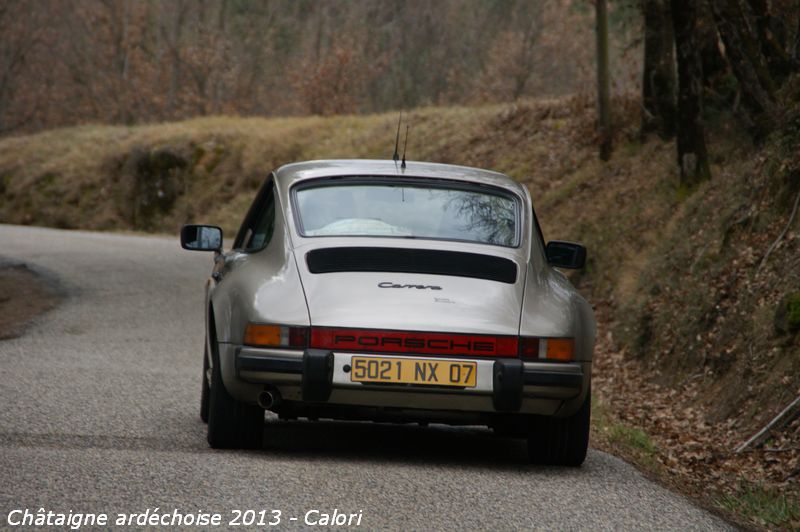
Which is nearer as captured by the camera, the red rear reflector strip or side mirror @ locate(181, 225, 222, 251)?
the red rear reflector strip

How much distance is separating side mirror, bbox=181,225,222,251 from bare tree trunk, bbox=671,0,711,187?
9.95 metres

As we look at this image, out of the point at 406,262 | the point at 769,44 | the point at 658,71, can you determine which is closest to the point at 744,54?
the point at 769,44

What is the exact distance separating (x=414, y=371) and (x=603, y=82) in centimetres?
1755

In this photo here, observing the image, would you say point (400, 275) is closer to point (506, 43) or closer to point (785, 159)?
point (785, 159)

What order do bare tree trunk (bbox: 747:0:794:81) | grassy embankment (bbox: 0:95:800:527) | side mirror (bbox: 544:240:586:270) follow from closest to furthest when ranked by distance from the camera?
1. side mirror (bbox: 544:240:586:270)
2. grassy embankment (bbox: 0:95:800:527)
3. bare tree trunk (bbox: 747:0:794:81)

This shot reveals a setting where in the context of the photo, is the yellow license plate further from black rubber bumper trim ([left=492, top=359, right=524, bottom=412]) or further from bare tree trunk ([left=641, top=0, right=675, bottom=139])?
bare tree trunk ([left=641, top=0, right=675, bottom=139])

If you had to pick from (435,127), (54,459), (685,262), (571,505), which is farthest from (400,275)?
(435,127)

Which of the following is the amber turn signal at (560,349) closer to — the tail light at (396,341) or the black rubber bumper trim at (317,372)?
the tail light at (396,341)

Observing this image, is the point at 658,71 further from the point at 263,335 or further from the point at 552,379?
the point at 263,335

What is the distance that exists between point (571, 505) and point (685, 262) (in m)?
9.13

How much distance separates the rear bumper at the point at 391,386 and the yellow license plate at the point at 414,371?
0.03 meters

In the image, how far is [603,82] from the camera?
22766 mm

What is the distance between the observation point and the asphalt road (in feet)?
16.8

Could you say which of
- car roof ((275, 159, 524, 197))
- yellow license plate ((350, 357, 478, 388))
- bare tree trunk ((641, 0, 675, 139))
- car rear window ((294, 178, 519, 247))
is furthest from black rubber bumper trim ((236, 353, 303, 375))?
bare tree trunk ((641, 0, 675, 139))
